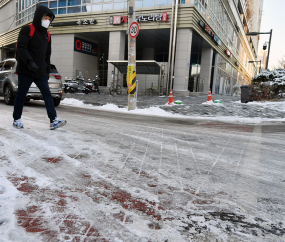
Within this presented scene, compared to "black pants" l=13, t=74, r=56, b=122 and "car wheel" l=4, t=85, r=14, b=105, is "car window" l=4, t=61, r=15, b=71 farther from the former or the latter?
"black pants" l=13, t=74, r=56, b=122

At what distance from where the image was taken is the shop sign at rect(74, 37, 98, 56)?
21016mm

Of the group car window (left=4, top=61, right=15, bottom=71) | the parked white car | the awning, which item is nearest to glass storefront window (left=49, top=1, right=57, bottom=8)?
the awning

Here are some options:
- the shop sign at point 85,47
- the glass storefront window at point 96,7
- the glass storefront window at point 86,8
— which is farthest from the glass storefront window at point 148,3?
the shop sign at point 85,47

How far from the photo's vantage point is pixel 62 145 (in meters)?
3.02

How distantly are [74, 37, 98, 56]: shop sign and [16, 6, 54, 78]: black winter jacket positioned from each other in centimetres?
1830

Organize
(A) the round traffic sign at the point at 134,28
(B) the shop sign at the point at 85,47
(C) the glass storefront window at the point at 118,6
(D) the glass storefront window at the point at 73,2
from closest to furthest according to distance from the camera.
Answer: (A) the round traffic sign at the point at 134,28 → (C) the glass storefront window at the point at 118,6 → (D) the glass storefront window at the point at 73,2 → (B) the shop sign at the point at 85,47

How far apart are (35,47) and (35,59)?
0.63ft

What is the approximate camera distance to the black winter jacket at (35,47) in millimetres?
3566

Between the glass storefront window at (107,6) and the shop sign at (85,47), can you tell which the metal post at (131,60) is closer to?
the glass storefront window at (107,6)

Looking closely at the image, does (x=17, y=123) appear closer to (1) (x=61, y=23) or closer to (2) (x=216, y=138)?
(2) (x=216, y=138)

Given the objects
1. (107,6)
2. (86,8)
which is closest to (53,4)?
(86,8)

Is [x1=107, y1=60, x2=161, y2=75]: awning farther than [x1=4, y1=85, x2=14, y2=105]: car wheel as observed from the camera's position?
Yes

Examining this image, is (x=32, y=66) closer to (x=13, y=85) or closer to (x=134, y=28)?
(x=13, y=85)

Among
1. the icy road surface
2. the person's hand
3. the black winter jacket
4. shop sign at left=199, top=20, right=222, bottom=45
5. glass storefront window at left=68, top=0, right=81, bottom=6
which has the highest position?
glass storefront window at left=68, top=0, right=81, bottom=6
